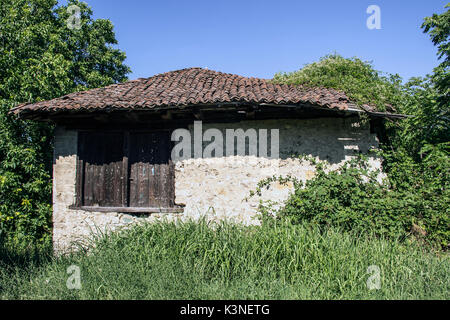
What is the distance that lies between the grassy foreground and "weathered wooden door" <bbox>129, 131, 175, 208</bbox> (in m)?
1.32

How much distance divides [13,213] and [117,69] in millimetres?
8978

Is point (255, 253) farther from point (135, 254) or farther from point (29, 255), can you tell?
point (29, 255)

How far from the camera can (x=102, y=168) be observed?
6266 millimetres

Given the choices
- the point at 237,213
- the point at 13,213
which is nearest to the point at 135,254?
the point at 237,213

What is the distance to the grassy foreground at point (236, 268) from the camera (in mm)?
3348

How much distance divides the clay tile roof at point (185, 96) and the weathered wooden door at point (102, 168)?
0.92m

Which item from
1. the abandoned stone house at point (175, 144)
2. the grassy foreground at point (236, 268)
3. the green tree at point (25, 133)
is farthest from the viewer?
the green tree at point (25, 133)

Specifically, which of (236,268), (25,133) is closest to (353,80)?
(236,268)

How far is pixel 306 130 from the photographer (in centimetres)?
582

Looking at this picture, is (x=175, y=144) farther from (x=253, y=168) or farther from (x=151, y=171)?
(x=253, y=168)
